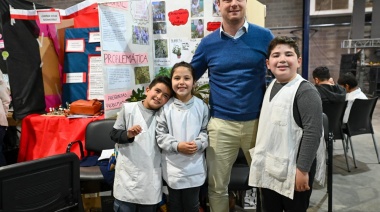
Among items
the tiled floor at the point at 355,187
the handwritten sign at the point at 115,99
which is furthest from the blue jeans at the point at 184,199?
the tiled floor at the point at 355,187

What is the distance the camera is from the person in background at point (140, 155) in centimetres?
160

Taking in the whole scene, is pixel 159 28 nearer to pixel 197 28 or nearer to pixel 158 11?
pixel 158 11

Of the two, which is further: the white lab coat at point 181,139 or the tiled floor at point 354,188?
the tiled floor at point 354,188

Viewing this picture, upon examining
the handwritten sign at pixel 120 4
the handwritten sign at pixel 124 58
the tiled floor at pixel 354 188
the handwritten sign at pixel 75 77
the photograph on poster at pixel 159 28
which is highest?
the handwritten sign at pixel 120 4

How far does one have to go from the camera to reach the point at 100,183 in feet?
7.10

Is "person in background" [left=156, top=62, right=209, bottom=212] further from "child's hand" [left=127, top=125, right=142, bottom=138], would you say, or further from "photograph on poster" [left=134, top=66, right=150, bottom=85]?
"photograph on poster" [left=134, top=66, right=150, bottom=85]

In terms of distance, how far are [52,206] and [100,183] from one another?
2.67 feet

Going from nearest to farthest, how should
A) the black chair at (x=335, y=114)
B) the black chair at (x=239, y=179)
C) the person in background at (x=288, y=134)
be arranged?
the person in background at (x=288, y=134) → the black chair at (x=239, y=179) → the black chair at (x=335, y=114)

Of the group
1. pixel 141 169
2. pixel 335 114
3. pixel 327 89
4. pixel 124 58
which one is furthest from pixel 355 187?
pixel 124 58

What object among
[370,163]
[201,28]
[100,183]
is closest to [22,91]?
[100,183]

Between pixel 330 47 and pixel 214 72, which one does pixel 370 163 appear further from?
pixel 330 47

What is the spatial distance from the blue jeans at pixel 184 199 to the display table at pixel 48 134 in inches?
53.6

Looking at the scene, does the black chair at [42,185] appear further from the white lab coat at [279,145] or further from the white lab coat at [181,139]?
the white lab coat at [279,145]

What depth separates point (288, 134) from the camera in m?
1.36
